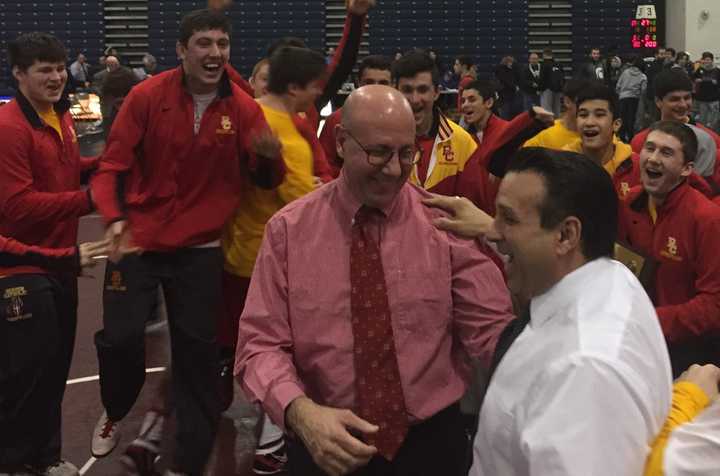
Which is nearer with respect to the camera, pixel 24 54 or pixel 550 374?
pixel 550 374

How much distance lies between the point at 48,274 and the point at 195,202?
2.43 ft

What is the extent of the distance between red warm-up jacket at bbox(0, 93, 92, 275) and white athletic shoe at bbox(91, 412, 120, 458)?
0.95 metres

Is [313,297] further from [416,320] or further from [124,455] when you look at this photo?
[124,455]

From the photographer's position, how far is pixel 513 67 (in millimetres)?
20250

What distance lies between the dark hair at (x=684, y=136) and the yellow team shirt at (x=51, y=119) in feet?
9.25

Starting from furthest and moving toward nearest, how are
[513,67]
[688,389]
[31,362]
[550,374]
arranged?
1. [513,67]
2. [31,362]
3. [688,389]
4. [550,374]

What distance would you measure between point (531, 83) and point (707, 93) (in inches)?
143

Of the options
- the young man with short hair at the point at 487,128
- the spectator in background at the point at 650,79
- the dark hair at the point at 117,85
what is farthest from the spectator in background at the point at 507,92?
the dark hair at the point at 117,85

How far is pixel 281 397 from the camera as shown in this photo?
7.79 ft

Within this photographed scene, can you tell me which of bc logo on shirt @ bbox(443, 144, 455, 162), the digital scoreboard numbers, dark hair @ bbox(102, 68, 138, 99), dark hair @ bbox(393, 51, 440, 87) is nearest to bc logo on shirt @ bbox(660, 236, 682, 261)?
bc logo on shirt @ bbox(443, 144, 455, 162)

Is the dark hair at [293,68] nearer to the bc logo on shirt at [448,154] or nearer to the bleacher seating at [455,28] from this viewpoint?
the bc logo on shirt at [448,154]

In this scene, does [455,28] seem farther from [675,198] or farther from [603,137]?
[675,198]

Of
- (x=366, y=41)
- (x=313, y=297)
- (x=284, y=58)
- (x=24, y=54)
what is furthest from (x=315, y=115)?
(x=366, y=41)

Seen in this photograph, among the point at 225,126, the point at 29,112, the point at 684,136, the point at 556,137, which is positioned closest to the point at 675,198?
the point at 684,136
